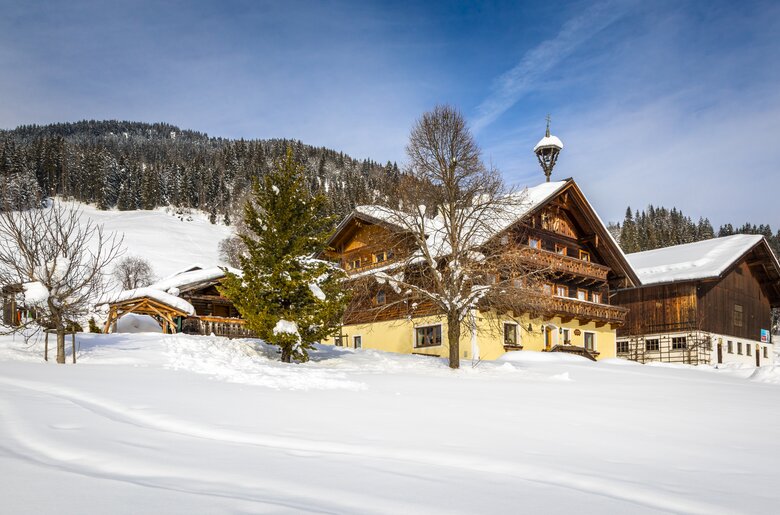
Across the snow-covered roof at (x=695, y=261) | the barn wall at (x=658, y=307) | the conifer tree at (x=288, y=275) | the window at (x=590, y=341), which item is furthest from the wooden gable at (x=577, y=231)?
the conifer tree at (x=288, y=275)

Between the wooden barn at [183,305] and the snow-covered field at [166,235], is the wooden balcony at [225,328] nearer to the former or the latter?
the wooden barn at [183,305]

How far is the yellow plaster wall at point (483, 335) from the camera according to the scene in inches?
1277

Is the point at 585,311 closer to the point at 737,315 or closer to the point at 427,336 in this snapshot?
the point at 427,336

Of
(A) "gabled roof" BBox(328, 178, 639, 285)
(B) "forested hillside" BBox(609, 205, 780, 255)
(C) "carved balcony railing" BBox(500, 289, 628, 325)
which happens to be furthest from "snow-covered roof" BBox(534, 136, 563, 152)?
(B) "forested hillside" BBox(609, 205, 780, 255)

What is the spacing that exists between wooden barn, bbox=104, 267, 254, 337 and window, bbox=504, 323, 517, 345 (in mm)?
14098

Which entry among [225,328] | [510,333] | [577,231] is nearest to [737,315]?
[577,231]

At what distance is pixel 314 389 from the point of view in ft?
47.2

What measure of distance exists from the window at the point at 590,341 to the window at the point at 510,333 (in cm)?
692

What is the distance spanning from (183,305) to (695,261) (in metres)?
35.7

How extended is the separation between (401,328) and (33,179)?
10582cm

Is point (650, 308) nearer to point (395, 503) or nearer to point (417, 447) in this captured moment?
point (417, 447)

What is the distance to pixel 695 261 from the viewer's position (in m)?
44.0

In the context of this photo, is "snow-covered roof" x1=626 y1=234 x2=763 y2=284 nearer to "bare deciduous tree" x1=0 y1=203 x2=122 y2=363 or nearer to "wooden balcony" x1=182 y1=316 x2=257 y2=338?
"wooden balcony" x1=182 y1=316 x2=257 y2=338

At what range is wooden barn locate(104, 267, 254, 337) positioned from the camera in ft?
99.7
